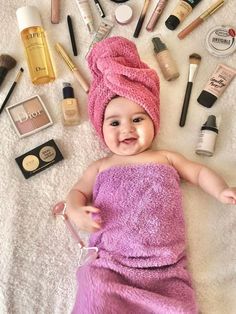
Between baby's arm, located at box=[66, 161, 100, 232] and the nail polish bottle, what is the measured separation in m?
0.26

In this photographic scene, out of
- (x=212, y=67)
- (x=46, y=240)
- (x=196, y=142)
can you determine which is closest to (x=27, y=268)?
(x=46, y=240)

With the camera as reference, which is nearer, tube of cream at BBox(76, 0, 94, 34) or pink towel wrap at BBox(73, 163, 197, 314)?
pink towel wrap at BBox(73, 163, 197, 314)

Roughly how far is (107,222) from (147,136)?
22 cm

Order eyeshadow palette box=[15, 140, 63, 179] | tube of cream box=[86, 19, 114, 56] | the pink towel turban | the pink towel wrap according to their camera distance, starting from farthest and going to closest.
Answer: tube of cream box=[86, 19, 114, 56] → eyeshadow palette box=[15, 140, 63, 179] → the pink towel turban → the pink towel wrap

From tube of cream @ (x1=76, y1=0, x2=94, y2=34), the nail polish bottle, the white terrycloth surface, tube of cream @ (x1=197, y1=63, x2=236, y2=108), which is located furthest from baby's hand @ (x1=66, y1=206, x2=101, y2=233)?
tube of cream @ (x1=76, y1=0, x2=94, y2=34)

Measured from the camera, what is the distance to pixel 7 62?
1.33 meters

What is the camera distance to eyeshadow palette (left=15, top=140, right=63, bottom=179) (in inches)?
49.3

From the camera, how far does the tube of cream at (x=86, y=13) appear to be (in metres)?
1.37

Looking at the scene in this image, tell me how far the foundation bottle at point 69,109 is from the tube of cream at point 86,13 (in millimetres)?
208

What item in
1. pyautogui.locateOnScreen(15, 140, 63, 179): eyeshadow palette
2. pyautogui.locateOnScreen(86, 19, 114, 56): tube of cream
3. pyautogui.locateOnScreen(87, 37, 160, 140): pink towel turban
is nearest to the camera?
pyautogui.locateOnScreen(87, 37, 160, 140): pink towel turban

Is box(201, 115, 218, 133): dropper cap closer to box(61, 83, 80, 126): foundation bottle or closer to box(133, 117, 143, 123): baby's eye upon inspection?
box(133, 117, 143, 123): baby's eye

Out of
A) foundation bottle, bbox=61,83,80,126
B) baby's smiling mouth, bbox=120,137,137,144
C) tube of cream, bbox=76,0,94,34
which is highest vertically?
tube of cream, bbox=76,0,94,34

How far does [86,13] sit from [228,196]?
66 cm

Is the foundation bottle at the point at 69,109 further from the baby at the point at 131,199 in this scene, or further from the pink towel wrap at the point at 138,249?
the pink towel wrap at the point at 138,249
